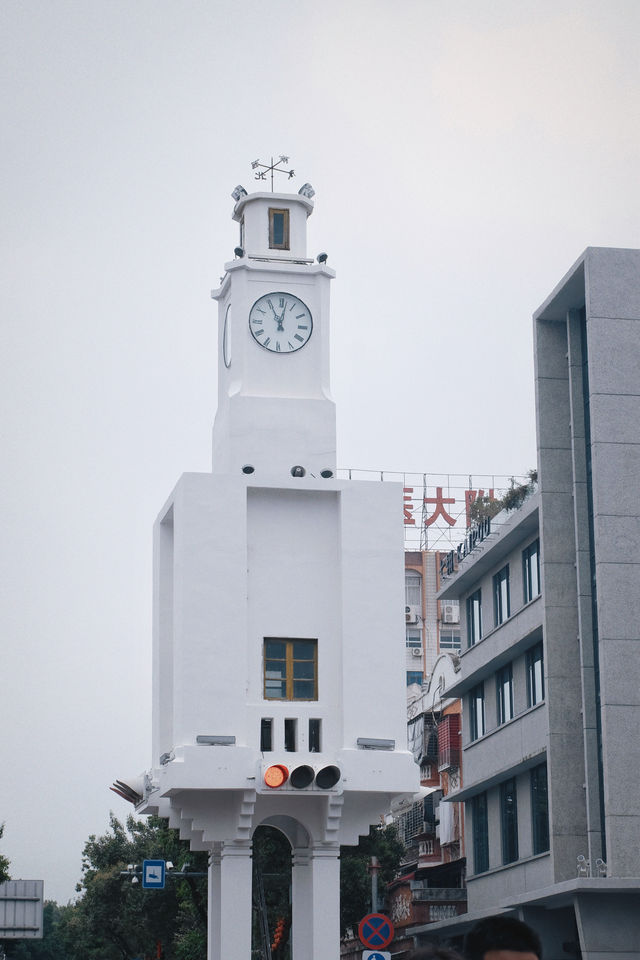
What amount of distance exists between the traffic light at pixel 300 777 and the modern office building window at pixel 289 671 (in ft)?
5.69

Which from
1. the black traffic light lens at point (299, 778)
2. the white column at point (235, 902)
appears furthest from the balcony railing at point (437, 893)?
the black traffic light lens at point (299, 778)

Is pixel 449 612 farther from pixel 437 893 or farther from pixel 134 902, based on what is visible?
pixel 437 893

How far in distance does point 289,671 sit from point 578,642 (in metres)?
9.22

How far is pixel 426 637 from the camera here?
303 ft

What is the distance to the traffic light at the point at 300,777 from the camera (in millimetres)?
30812

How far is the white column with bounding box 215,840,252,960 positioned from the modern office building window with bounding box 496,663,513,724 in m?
13.8

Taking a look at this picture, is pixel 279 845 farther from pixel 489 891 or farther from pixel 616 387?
pixel 616 387

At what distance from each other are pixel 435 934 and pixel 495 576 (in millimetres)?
11402

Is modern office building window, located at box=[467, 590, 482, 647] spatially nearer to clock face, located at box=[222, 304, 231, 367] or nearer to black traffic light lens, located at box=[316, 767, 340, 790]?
clock face, located at box=[222, 304, 231, 367]

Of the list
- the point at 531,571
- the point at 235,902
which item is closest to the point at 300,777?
the point at 235,902

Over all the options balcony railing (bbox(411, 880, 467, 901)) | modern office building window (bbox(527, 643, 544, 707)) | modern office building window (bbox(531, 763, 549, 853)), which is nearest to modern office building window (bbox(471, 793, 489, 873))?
balcony railing (bbox(411, 880, 467, 901))

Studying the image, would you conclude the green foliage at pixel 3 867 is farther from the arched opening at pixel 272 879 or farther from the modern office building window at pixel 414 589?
the modern office building window at pixel 414 589

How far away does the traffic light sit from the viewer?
30.8 m

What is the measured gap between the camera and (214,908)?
3269 cm
